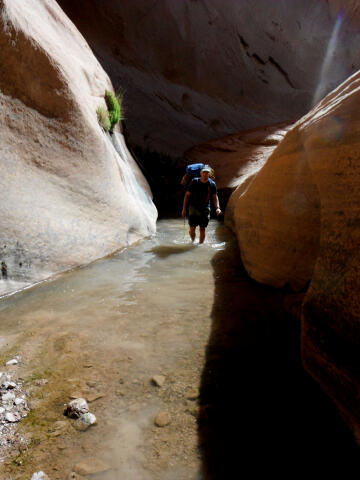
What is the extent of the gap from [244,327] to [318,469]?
1272mm

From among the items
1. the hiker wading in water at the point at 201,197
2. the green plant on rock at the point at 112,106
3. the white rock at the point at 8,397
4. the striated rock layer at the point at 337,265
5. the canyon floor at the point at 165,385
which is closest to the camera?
the canyon floor at the point at 165,385

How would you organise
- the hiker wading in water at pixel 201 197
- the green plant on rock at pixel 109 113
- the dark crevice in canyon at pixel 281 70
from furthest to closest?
the dark crevice in canyon at pixel 281 70 < the green plant on rock at pixel 109 113 < the hiker wading in water at pixel 201 197

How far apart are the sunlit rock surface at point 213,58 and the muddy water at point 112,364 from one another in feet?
30.6

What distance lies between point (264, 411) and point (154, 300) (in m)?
1.61

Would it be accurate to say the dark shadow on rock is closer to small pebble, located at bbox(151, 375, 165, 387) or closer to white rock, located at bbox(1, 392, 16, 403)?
small pebble, located at bbox(151, 375, 165, 387)

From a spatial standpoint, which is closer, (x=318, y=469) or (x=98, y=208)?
(x=318, y=469)

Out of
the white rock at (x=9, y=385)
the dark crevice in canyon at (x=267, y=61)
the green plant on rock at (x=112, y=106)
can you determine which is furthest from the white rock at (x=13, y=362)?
the dark crevice in canyon at (x=267, y=61)

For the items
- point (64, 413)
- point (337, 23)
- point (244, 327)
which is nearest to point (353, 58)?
point (337, 23)

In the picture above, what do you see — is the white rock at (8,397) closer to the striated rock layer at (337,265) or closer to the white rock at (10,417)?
the white rock at (10,417)

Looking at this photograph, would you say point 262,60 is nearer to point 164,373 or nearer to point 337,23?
point 337,23

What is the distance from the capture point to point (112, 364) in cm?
200

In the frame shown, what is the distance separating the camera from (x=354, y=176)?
1616 millimetres

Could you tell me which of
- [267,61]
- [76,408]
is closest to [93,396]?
[76,408]

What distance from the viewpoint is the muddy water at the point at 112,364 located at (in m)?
1.35
